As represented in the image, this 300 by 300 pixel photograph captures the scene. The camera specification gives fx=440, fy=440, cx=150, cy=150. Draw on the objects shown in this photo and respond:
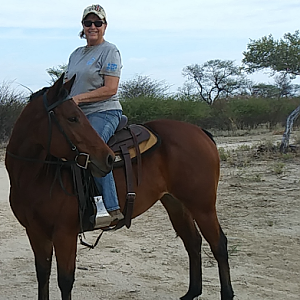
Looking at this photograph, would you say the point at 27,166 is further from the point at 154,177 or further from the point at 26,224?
the point at 154,177

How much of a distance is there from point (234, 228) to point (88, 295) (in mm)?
2781

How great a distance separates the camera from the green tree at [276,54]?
16.5 meters

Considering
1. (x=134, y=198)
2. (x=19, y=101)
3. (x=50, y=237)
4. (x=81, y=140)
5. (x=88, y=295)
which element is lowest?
(x=88, y=295)

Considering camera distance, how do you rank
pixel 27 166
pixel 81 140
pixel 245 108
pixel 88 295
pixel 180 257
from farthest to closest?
pixel 245 108 → pixel 180 257 → pixel 88 295 → pixel 27 166 → pixel 81 140

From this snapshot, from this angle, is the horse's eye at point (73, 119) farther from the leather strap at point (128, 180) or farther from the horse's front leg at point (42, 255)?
the horse's front leg at point (42, 255)

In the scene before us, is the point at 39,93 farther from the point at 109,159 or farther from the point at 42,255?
the point at 42,255

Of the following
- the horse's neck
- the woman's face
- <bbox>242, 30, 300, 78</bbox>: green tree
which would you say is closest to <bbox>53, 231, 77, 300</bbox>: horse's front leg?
the horse's neck

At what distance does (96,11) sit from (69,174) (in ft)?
4.46

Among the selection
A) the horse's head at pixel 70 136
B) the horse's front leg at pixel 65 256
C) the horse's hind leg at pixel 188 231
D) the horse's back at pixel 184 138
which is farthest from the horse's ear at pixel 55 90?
the horse's hind leg at pixel 188 231

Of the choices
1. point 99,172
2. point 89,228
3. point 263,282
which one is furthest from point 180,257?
point 99,172

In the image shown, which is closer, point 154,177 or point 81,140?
point 81,140

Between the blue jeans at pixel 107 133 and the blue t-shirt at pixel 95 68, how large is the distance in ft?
0.20

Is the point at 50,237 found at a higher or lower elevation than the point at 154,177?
lower

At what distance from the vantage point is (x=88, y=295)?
4207 millimetres
